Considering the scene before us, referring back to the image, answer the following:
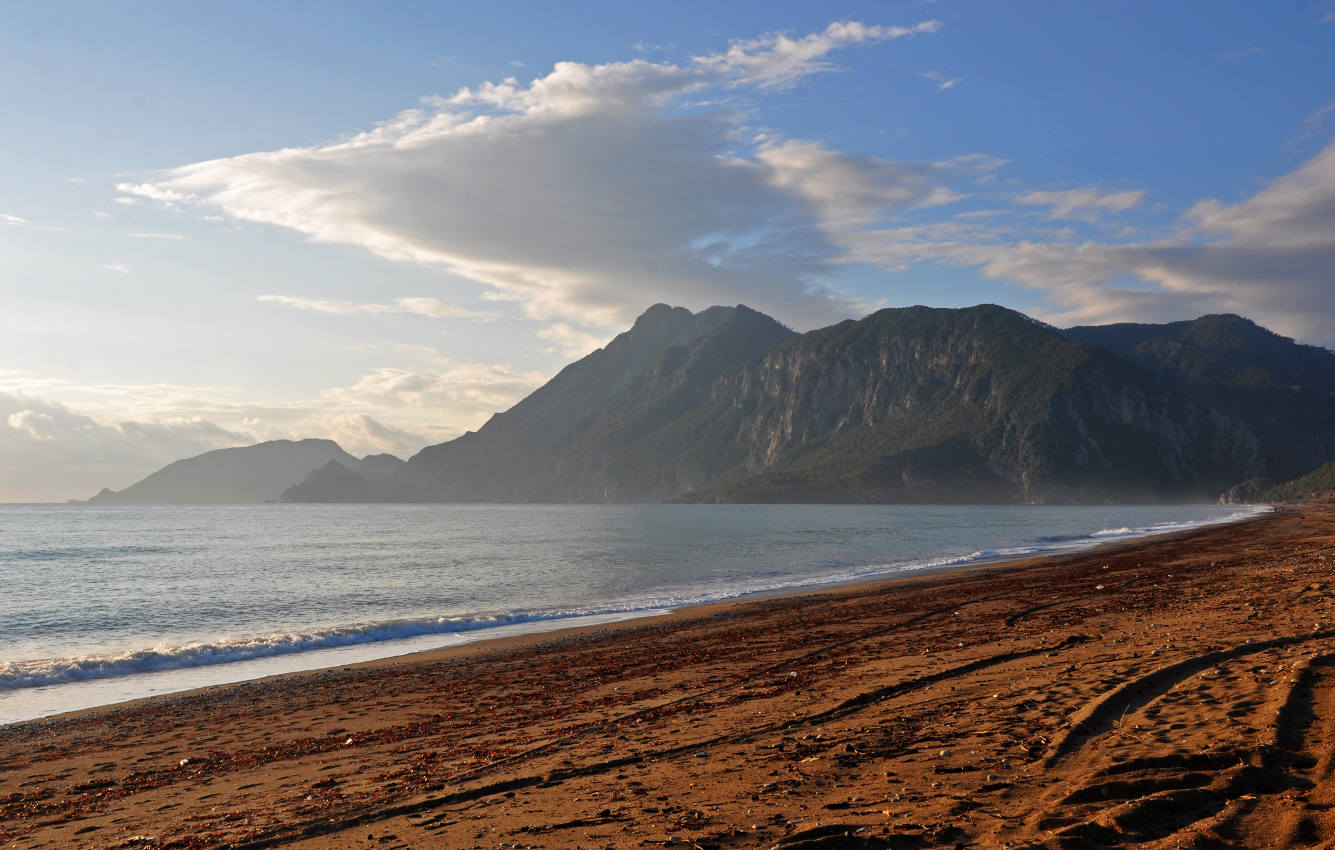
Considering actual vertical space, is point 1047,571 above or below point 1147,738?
below

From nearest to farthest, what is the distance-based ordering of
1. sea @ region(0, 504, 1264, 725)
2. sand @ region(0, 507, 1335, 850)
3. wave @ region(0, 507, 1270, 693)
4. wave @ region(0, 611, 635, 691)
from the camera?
sand @ region(0, 507, 1335, 850), wave @ region(0, 611, 635, 691), wave @ region(0, 507, 1270, 693), sea @ region(0, 504, 1264, 725)

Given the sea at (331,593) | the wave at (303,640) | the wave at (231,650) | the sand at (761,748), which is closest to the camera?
the sand at (761,748)

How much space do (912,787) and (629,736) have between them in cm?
458

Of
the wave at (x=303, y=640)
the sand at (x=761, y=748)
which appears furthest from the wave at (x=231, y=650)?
the sand at (x=761, y=748)

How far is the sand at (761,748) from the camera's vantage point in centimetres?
680

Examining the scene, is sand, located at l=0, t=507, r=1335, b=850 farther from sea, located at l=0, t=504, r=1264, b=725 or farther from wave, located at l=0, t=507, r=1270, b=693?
wave, located at l=0, t=507, r=1270, b=693

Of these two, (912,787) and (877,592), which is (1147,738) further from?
(877,592)

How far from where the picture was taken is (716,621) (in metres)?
25.9

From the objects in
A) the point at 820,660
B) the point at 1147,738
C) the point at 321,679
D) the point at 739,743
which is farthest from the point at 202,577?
the point at 1147,738

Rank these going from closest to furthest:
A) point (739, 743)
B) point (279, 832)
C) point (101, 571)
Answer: point (279, 832) < point (739, 743) < point (101, 571)

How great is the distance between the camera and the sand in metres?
6.80

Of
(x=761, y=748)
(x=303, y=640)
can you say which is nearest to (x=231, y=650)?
(x=303, y=640)

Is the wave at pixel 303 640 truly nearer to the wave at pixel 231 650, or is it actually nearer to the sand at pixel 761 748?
the wave at pixel 231 650

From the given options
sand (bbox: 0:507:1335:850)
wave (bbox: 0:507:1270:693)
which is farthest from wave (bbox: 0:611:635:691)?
sand (bbox: 0:507:1335:850)
